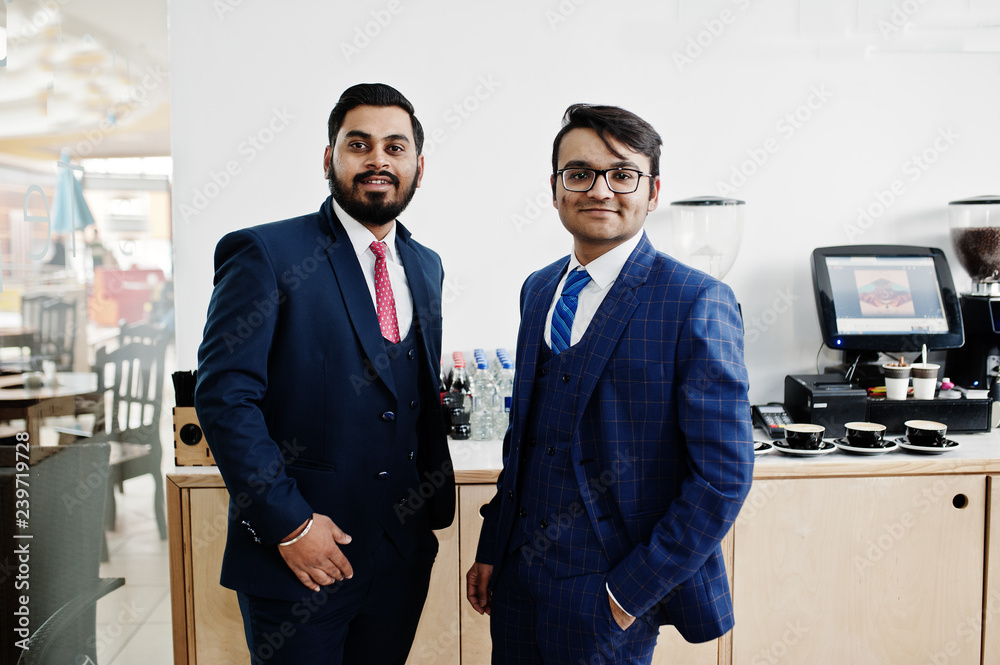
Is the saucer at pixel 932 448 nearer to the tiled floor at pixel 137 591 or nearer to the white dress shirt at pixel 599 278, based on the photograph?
the white dress shirt at pixel 599 278

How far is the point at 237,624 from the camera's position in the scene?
2.12m

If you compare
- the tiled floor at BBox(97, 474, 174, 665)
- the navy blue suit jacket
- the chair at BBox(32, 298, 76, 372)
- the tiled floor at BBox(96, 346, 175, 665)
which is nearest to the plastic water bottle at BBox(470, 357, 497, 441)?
the navy blue suit jacket

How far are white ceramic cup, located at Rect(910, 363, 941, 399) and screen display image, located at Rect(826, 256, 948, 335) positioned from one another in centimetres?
17

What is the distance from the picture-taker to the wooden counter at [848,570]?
7.14ft

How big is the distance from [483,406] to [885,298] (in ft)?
5.20

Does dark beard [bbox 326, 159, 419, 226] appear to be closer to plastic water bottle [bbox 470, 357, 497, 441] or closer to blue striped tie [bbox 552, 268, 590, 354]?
blue striped tie [bbox 552, 268, 590, 354]

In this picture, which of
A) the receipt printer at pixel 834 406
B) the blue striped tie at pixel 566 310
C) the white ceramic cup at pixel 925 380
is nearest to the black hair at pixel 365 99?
the blue striped tie at pixel 566 310

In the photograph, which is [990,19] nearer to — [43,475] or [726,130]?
[726,130]

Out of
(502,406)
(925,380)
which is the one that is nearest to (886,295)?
(925,380)

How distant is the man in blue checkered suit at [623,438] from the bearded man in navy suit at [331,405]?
1.01ft

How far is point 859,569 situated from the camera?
2201 mm

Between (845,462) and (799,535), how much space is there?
28 cm

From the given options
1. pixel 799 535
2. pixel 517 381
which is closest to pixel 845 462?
pixel 799 535

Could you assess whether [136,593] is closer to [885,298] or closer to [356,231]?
[356,231]
